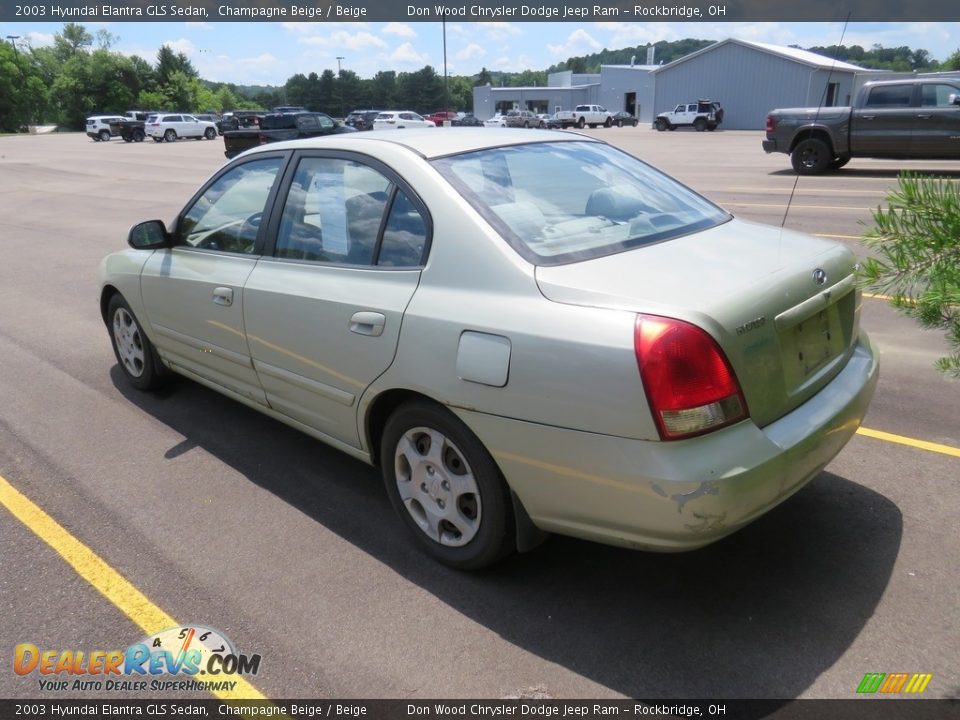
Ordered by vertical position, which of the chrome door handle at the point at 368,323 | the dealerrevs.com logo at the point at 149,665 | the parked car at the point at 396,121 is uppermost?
the chrome door handle at the point at 368,323

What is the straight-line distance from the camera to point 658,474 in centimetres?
244

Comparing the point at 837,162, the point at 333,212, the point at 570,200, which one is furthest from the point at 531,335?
the point at 837,162

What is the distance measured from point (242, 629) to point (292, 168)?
7.18 ft

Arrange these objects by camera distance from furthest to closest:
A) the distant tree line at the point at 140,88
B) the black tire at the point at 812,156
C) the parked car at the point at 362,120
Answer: the distant tree line at the point at 140,88, the parked car at the point at 362,120, the black tire at the point at 812,156

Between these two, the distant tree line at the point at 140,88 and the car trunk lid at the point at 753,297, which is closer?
the car trunk lid at the point at 753,297

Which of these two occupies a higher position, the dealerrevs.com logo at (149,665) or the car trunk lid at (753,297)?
the car trunk lid at (753,297)

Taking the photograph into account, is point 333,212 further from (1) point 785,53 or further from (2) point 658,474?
(1) point 785,53

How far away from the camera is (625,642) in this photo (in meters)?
2.73

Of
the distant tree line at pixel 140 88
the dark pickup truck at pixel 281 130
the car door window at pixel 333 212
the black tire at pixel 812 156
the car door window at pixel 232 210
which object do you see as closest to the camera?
the car door window at pixel 333 212

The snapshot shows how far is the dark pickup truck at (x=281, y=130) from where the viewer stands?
27.7 meters

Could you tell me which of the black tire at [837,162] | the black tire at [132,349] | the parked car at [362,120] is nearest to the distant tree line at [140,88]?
the parked car at [362,120]

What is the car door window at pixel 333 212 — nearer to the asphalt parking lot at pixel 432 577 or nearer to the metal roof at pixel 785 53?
the asphalt parking lot at pixel 432 577

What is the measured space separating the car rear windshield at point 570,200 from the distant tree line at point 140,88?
55.4 meters

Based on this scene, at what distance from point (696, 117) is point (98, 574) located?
2001 inches
